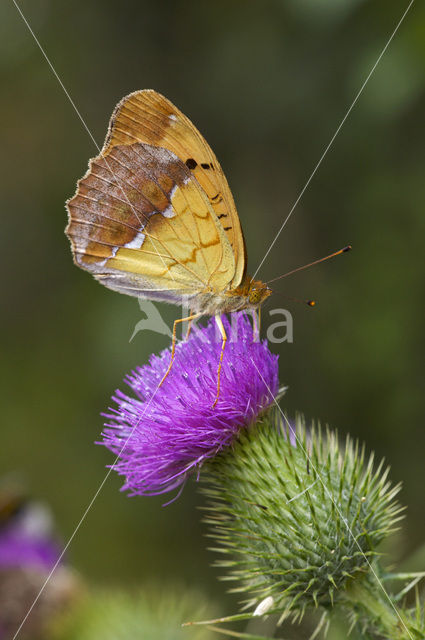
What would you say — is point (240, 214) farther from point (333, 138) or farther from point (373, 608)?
point (373, 608)

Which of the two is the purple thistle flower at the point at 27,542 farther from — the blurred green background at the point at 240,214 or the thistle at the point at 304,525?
the thistle at the point at 304,525

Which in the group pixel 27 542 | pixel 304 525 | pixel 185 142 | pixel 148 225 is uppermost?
pixel 185 142

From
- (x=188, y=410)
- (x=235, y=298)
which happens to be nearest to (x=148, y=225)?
(x=235, y=298)

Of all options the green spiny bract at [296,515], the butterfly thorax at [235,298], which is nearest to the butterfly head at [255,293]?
the butterfly thorax at [235,298]

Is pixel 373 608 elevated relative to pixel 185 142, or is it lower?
lower

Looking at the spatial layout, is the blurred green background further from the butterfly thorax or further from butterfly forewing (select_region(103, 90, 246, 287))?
the butterfly thorax

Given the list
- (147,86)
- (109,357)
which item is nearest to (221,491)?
(109,357)

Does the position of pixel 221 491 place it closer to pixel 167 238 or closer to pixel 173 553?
pixel 167 238
